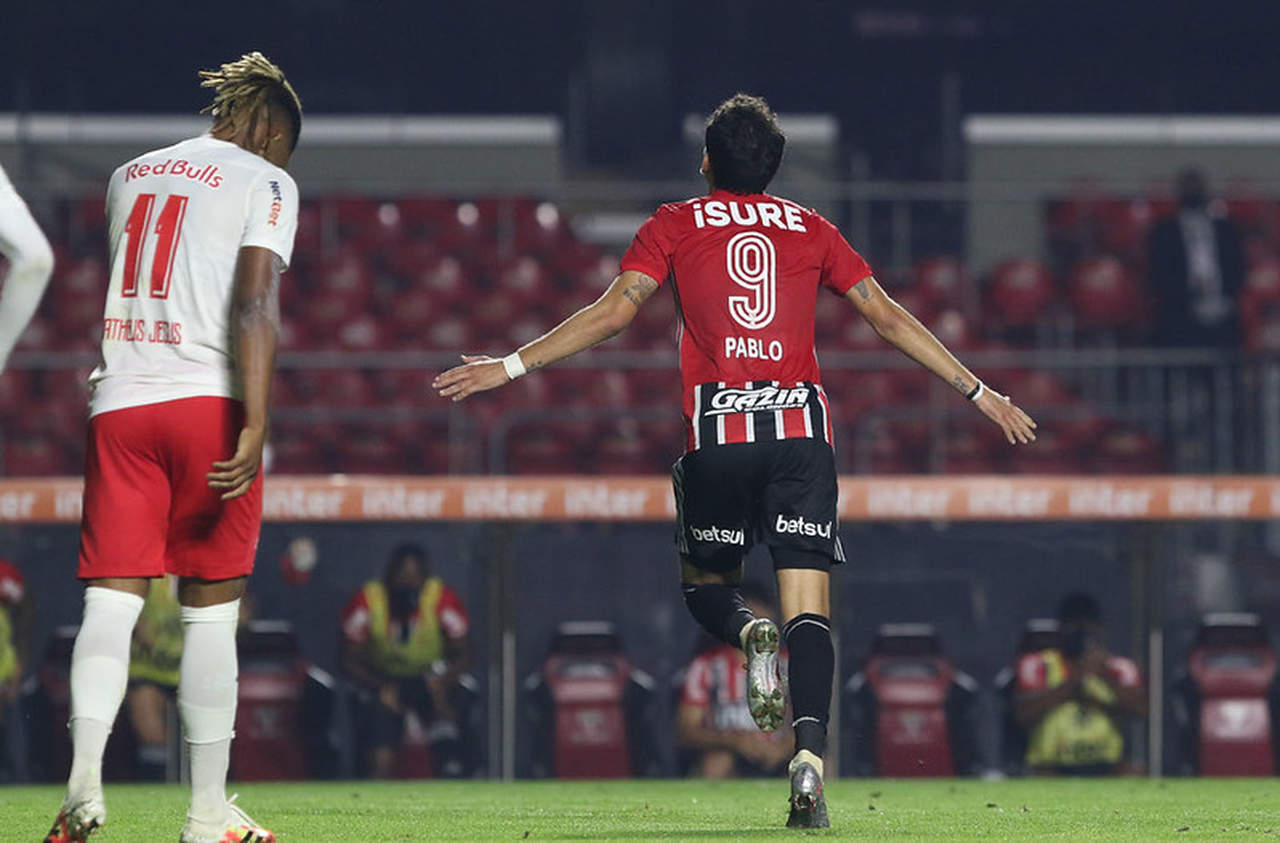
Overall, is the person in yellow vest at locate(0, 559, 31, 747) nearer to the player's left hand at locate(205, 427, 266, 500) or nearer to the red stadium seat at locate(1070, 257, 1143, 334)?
the player's left hand at locate(205, 427, 266, 500)

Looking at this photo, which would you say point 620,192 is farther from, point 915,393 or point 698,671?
point 698,671

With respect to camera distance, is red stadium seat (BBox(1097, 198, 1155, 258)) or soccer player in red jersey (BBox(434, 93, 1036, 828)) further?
red stadium seat (BBox(1097, 198, 1155, 258))

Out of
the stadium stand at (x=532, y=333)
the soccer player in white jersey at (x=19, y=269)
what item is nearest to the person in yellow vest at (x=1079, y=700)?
the stadium stand at (x=532, y=333)

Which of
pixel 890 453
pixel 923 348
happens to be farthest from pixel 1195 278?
pixel 923 348

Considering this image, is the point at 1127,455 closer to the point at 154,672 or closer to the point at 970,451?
the point at 970,451

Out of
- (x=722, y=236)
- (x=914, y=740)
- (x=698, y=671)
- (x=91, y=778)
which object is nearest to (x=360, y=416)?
(x=698, y=671)

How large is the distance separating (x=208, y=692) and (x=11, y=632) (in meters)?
7.49

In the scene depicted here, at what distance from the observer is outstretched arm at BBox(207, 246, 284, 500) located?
5.12 m

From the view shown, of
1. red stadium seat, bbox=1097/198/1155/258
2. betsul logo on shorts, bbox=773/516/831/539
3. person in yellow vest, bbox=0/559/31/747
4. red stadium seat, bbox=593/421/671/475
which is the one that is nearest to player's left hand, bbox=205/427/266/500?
betsul logo on shorts, bbox=773/516/831/539

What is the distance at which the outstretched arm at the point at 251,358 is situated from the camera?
512 centimetres

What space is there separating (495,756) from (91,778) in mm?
7694

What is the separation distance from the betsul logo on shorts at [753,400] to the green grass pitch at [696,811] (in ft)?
3.58

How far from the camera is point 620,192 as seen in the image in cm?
1648

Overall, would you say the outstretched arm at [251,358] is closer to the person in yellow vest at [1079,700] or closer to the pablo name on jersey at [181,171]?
the pablo name on jersey at [181,171]
